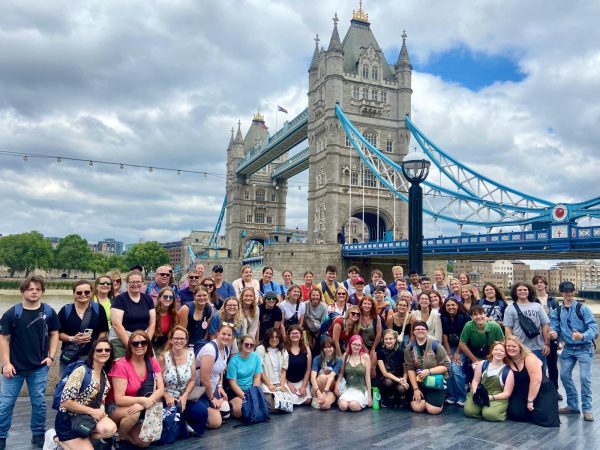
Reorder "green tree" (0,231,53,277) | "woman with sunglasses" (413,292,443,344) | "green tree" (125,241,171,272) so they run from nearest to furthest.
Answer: "woman with sunglasses" (413,292,443,344) < "green tree" (0,231,53,277) < "green tree" (125,241,171,272)

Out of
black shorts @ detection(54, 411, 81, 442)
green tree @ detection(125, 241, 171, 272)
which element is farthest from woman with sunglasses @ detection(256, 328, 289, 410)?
green tree @ detection(125, 241, 171, 272)

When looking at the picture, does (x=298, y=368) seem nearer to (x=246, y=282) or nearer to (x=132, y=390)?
(x=246, y=282)

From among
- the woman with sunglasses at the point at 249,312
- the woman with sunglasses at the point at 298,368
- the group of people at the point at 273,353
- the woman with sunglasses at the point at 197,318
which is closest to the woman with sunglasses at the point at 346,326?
the group of people at the point at 273,353

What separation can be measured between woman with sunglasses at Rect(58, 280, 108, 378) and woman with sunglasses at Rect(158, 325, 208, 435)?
0.81 metres

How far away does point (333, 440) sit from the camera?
17.2ft

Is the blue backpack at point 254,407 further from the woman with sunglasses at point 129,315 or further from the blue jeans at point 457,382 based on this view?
the blue jeans at point 457,382

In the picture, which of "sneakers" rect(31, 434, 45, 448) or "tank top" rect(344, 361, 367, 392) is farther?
"tank top" rect(344, 361, 367, 392)

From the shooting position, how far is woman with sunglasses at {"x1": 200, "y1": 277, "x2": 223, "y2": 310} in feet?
21.6

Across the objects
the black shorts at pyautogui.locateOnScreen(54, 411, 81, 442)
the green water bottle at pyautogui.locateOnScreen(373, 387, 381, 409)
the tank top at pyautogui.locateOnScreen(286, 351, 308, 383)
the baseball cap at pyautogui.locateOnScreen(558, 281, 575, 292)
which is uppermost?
the baseball cap at pyautogui.locateOnScreen(558, 281, 575, 292)

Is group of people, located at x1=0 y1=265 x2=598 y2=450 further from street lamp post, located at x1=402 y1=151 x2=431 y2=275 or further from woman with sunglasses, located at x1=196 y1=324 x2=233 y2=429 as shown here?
street lamp post, located at x1=402 y1=151 x2=431 y2=275

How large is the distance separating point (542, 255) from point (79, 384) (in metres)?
27.3

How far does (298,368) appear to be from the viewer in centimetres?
658

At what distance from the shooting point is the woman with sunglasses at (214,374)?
18.5 ft

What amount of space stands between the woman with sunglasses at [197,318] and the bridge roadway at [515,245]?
22044 millimetres
